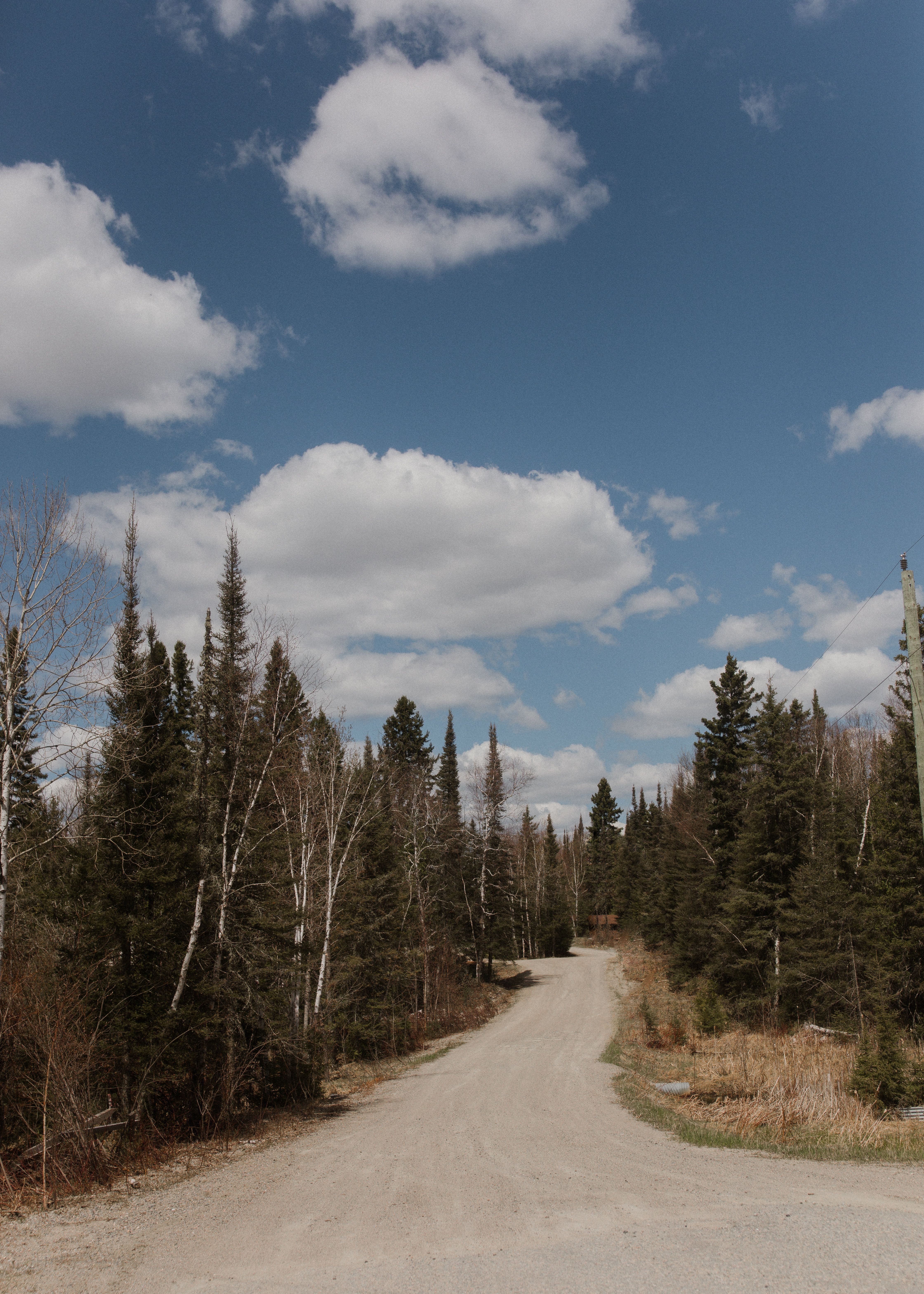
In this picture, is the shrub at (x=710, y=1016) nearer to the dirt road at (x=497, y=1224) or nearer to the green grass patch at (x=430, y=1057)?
the green grass patch at (x=430, y=1057)

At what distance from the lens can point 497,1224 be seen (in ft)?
26.9

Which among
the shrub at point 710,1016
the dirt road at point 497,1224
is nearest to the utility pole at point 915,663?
the dirt road at point 497,1224

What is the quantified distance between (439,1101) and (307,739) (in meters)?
10.7

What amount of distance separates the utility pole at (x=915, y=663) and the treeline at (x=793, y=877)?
5240 mm

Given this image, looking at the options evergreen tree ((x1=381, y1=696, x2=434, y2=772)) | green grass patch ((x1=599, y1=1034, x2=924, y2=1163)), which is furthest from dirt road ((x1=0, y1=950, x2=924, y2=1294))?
evergreen tree ((x1=381, y1=696, x2=434, y2=772))

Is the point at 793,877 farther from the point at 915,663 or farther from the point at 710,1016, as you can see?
the point at 915,663

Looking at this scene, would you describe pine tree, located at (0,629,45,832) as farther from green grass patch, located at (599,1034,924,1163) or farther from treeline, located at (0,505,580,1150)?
green grass patch, located at (599,1034,924,1163)

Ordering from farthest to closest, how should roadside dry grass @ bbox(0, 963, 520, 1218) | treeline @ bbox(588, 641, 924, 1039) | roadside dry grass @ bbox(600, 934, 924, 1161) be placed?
1. treeline @ bbox(588, 641, 924, 1039)
2. roadside dry grass @ bbox(600, 934, 924, 1161)
3. roadside dry grass @ bbox(0, 963, 520, 1218)

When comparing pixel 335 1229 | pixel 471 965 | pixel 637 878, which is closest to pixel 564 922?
pixel 637 878

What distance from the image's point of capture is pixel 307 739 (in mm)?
23906

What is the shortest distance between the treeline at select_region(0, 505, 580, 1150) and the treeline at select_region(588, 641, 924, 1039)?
11998 millimetres

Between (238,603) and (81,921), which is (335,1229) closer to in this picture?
(81,921)

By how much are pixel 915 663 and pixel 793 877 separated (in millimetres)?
18189

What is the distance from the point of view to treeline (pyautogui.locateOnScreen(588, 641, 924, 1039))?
21625 millimetres
